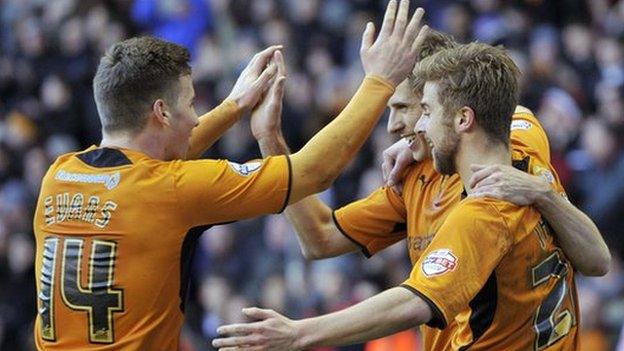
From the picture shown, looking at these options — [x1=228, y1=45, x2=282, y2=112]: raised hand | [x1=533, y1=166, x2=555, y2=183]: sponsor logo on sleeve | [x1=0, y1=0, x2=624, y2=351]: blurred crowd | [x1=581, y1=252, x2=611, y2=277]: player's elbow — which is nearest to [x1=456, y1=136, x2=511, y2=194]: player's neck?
[x1=533, y1=166, x2=555, y2=183]: sponsor logo on sleeve

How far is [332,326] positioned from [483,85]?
1.22 meters

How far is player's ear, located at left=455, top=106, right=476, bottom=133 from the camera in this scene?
6.24 meters

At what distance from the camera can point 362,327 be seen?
5.84 m

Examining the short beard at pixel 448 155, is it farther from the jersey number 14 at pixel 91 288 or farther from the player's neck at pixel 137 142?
the jersey number 14 at pixel 91 288

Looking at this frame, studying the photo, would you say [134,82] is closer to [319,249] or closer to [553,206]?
[319,249]

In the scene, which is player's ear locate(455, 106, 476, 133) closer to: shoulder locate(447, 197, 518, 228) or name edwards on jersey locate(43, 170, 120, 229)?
shoulder locate(447, 197, 518, 228)

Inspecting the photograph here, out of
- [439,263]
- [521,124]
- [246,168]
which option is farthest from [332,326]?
[521,124]

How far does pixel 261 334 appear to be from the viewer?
564cm

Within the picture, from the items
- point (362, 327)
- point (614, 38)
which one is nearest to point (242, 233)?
point (614, 38)

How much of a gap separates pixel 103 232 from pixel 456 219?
1471 millimetres

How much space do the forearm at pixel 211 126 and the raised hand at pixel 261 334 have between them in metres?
1.76

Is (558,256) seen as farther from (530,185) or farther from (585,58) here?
(585,58)

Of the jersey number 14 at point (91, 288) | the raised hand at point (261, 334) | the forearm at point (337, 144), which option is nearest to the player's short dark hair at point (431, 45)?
the forearm at point (337, 144)

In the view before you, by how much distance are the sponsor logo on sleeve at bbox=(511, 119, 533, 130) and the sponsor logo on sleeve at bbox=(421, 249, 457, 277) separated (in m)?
1.33
